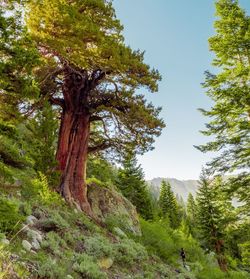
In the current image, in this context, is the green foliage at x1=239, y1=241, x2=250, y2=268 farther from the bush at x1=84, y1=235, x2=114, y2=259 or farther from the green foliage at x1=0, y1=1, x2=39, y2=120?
the green foliage at x1=0, y1=1, x2=39, y2=120

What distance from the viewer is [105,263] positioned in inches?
Result: 314

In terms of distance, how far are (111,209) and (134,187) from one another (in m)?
24.1

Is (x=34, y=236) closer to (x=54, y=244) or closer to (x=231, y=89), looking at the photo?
(x=54, y=244)

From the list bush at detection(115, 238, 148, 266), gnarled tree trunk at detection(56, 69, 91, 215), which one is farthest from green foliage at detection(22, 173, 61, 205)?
bush at detection(115, 238, 148, 266)

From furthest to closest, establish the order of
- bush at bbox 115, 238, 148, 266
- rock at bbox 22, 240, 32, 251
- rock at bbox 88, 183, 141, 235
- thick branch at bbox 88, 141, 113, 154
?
thick branch at bbox 88, 141, 113, 154 → rock at bbox 88, 183, 141, 235 → bush at bbox 115, 238, 148, 266 → rock at bbox 22, 240, 32, 251

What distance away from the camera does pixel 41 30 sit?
39.0ft

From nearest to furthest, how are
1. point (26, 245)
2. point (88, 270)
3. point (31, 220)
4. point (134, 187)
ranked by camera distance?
point (26, 245)
point (88, 270)
point (31, 220)
point (134, 187)

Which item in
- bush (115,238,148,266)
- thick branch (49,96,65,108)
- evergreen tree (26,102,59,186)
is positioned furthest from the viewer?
thick branch (49,96,65,108)

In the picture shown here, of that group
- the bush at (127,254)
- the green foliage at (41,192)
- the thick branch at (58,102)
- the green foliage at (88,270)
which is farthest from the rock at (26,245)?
the thick branch at (58,102)

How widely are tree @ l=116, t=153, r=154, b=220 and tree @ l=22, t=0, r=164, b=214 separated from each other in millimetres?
22541

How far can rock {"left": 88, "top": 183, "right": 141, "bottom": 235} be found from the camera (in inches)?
579

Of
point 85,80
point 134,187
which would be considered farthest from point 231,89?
point 134,187

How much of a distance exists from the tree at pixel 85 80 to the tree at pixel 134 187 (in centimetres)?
2254

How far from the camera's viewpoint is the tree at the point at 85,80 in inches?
460
